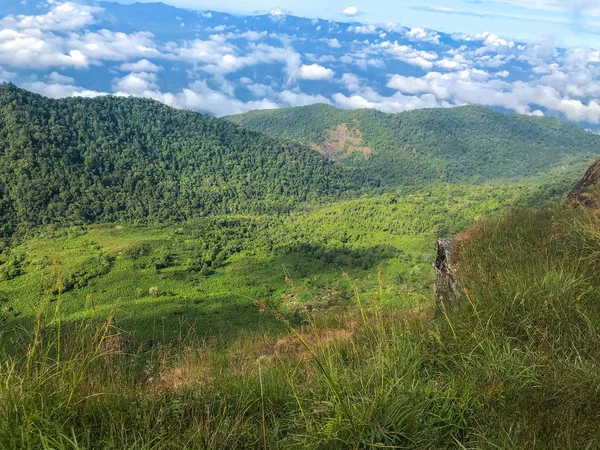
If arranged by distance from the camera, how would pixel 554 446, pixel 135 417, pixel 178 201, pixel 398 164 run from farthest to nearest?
pixel 398 164
pixel 178 201
pixel 135 417
pixel 554 446

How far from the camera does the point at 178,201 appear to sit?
85125mm

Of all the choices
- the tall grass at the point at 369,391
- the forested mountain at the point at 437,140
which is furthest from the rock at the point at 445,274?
the forested mountain at the point at 437,140

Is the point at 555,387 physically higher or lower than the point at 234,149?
higher

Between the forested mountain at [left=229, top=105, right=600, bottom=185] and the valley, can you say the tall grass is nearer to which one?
the valley

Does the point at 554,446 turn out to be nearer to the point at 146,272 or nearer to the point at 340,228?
the point at 146,272

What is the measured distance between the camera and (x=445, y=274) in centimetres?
596

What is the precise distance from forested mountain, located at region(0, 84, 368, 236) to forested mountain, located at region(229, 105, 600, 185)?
1551 inches

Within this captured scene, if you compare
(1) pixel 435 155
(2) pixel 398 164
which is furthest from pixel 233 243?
(1) pixel 435 155

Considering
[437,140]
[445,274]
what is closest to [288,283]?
[445,274]

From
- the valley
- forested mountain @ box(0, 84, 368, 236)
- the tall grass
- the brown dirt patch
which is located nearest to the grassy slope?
the valley

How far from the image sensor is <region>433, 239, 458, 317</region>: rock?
516 cm

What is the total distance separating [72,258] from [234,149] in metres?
69.7

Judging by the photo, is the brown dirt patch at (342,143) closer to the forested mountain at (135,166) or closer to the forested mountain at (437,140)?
the forested mountain at (437,140)

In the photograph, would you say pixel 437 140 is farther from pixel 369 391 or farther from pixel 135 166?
pixel 369 391
